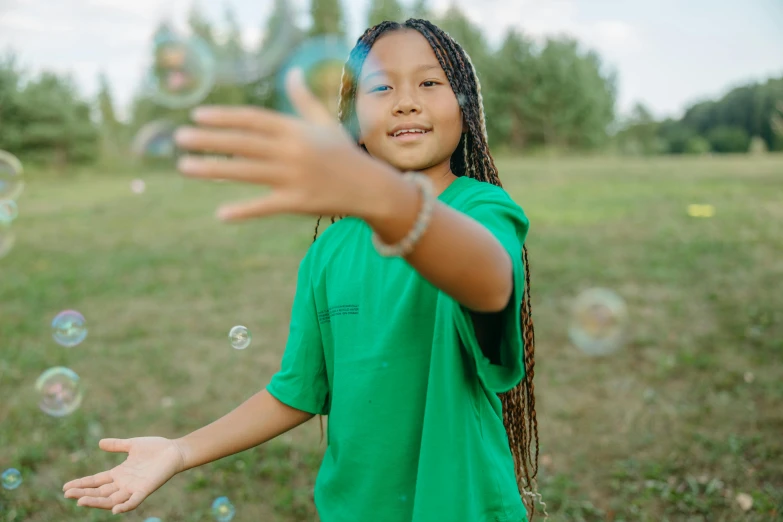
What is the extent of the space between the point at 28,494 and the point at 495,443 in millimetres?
3278

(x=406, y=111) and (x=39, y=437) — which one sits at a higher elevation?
(x=406, y=111)

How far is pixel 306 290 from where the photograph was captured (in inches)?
62.5

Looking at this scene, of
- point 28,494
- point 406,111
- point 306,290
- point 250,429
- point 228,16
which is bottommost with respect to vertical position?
point 28,494

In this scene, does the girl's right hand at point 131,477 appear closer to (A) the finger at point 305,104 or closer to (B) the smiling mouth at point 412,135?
(B) the smiling mouth at point 412,135

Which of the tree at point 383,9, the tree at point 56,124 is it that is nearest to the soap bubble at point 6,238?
the tree at point 56,124

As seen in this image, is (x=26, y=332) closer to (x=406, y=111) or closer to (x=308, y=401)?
(x=308, y=401)

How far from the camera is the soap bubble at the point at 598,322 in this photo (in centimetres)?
484

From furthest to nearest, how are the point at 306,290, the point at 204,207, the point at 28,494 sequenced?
the point at 204,207
the point at 28,494
the point at 306,290

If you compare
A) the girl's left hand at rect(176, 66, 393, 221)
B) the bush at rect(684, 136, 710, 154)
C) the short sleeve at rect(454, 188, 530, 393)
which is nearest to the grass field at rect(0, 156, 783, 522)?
the short sleeve at rect(454, 188, 530, 393)

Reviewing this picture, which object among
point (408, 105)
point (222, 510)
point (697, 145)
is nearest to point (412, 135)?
point (408, 105)

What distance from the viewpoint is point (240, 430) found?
1.61m

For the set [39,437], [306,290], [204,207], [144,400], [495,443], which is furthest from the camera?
[204,207]

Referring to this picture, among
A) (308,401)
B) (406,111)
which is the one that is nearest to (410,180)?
(406,111)

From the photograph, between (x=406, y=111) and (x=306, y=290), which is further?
(x=306, y=290)
